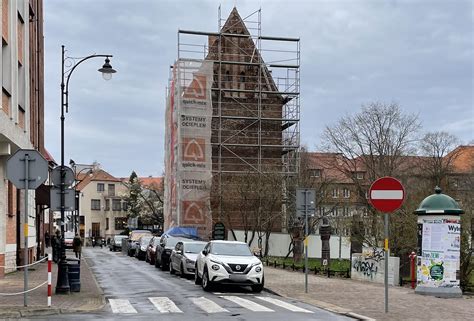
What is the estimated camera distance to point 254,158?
51.1 metres

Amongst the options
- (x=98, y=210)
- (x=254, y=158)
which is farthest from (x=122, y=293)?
(x=98, y=210)

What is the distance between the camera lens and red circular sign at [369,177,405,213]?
14109 mm

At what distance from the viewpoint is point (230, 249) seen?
2138 centimetres

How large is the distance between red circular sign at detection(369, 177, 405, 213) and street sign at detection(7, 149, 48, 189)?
21.8 feet

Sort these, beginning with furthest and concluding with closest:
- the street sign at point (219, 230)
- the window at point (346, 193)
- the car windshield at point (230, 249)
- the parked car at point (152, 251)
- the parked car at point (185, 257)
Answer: the window at point (346, 193)
the street sign at point (219, 230)
the parked car at point (152, 251)
the parked car at point (185, 257)
the car windshield at point (230, 249)

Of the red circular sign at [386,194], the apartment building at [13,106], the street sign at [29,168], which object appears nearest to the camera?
the street sign at [29,168]

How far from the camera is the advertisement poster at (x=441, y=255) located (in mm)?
18531

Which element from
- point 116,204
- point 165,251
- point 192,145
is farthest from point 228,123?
point 116,204

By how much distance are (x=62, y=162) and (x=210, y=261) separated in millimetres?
5118

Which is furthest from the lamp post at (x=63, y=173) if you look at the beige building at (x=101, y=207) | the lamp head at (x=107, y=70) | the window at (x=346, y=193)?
the beige building at (x=101, y=207)

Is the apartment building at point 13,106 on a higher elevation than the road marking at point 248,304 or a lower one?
→ higher

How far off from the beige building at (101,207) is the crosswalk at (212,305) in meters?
101

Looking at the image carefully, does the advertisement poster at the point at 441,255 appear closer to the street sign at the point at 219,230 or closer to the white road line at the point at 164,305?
the white road line at the point at 164,305

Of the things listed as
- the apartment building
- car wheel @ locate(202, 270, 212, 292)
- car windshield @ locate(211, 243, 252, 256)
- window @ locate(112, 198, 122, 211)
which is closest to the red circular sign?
car wheel @ locate(202, 270, 212, 292)
